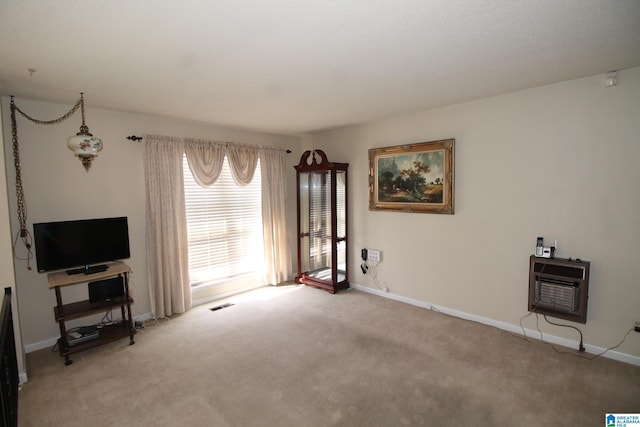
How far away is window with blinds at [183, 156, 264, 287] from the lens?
13.9 feet

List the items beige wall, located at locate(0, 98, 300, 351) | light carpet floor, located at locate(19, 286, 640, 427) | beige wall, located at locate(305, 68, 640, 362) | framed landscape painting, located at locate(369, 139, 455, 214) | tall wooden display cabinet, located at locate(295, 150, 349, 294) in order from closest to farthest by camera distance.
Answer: light carpet floor, located at locate(19, 286, 640, 427) < beige wall, located at locate(305, 68, 640, 362) < beige wall, located at locate(0, 98, 300, 351) < framed landscape painting, located at locate(369, 139, 455, 214) < tall wooden display cabinet, located at locate(295, 150, 349, 294)

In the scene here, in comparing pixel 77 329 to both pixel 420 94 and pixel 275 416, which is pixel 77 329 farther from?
pixel 420 94

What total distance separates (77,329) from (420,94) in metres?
4.20

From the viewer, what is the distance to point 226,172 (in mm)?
4543

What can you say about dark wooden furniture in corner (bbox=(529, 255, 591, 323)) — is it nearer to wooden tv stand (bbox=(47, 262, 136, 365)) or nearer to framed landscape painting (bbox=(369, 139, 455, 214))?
framed landscape painting (bbox=(369, 139, 455, 214))

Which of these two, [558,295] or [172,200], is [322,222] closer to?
[172,200]

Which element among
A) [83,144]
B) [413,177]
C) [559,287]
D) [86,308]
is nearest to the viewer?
[83,144]

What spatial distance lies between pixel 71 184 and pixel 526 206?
15.4ft

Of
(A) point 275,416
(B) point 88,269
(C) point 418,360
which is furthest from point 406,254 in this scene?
(B) point 88,269

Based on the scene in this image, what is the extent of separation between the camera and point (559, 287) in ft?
9.31

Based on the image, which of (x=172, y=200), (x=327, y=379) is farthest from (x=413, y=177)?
(x=172, y=200)

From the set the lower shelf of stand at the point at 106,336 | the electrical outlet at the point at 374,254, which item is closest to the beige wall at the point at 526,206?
the electrical outlet at the point at 374,254

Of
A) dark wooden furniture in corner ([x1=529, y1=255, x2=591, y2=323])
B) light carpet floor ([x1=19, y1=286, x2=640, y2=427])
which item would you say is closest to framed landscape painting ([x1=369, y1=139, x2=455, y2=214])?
dark wooden furniture in corner ([x1=529, y1=255, x2=591, y2=323])

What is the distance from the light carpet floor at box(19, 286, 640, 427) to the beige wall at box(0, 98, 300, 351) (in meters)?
0.48
